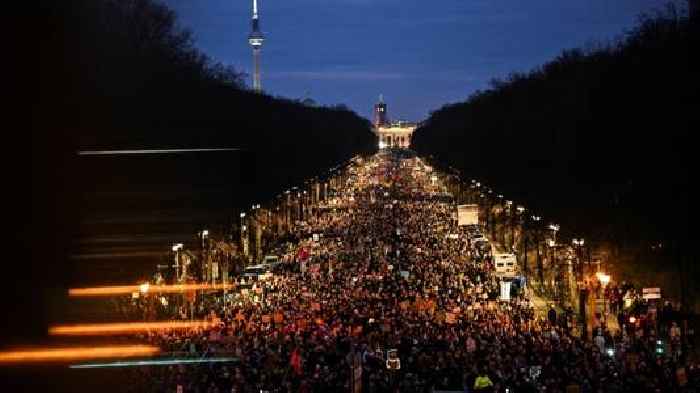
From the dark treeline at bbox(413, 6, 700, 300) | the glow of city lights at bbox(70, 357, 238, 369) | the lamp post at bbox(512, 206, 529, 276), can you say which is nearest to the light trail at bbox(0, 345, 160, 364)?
the glow of city lights at bbox(70, 357, 238, 369)

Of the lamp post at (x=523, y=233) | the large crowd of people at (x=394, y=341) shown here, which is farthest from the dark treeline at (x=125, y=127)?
the lamp post at (x=523, y=233)

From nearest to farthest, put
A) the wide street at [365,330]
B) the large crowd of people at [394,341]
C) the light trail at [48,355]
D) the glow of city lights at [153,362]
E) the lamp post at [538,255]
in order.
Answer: the light trail at [48,355]
the glow of city lights at [153,362]
the large crowd of people at [394,341]
the wide street at [365,330]
the lamp post at [538,255]

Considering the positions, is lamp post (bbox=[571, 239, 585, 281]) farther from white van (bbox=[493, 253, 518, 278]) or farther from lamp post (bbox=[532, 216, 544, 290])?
lamp post (bbox=[532, 216, 544, 290])

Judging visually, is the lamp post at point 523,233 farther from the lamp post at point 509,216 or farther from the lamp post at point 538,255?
the lamp post at point 509,216

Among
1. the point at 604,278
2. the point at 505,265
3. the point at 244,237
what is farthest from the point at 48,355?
the point at 244,237

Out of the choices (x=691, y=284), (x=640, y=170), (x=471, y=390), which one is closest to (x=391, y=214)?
(x=640, y=170)

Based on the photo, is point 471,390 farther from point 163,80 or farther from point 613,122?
point 163,80

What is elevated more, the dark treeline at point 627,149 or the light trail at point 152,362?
the dark treeline at point 627,149

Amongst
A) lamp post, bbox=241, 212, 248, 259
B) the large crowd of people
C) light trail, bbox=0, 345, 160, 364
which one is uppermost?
light trail, bbox=0, 345, 160, 364
